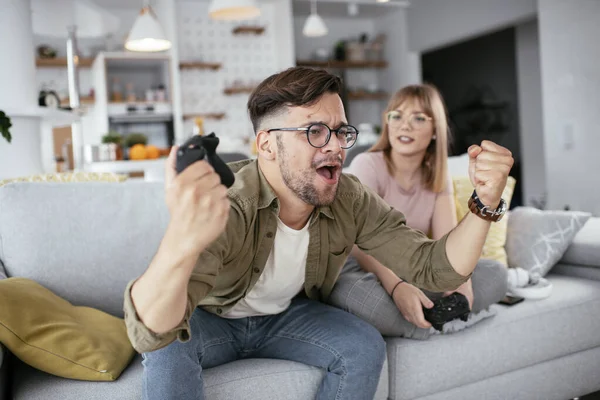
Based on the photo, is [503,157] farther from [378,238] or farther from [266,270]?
[266,270]

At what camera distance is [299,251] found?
1607 mm

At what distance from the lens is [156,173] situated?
3.40 m

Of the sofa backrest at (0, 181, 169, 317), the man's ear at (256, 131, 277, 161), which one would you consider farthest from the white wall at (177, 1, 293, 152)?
the man's ear at (256, 131, 277, 161)

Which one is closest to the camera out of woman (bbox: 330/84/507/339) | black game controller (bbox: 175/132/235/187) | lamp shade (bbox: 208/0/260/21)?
black game controller (bbox: 175/132/235/187)

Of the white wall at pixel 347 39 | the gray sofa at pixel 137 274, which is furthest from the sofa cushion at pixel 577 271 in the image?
the white wall at pixel 347 39

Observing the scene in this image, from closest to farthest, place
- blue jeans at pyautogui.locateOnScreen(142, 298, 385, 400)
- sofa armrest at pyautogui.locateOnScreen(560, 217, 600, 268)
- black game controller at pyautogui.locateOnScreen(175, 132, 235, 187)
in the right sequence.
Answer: black game controller at pyautogui.locateOnScreen(175, 132, 235, 187) → blue jeans at pyautogui.locateOnScreen(142, 298, 385, 400) → sofa armrest at pyautogui.locateOnScreen(560, 217, 600, 268)

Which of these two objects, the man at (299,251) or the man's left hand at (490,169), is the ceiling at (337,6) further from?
the man's left hand at (490,169)

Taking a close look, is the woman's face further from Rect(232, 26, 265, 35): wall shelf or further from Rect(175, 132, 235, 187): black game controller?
Rect(232, 26, 265, 35): wall shelf

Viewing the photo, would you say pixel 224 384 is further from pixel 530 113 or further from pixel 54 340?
pixel 530 113

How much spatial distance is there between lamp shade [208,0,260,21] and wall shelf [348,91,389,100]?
3987 mm

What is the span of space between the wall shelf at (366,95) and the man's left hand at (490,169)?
7339 mm

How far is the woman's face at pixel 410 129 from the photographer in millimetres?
2254

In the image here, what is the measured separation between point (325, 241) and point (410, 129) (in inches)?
32.7

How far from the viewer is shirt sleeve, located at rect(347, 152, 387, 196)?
7.29 ft
